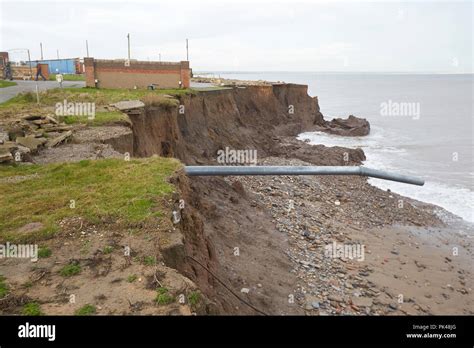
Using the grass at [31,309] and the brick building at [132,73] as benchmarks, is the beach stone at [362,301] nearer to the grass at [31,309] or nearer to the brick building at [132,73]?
the grass at [31,309]

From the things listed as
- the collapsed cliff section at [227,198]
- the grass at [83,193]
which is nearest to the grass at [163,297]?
the collapsed cliff section at [227,198]

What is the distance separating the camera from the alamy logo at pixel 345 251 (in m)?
15.2

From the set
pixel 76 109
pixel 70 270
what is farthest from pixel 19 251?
pixel 76 109

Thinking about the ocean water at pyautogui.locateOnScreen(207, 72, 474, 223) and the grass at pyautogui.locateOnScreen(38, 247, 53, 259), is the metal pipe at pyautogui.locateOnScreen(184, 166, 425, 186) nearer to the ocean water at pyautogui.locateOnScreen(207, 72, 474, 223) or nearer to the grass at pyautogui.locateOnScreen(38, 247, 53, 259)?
the grass at pyautogui.locateOnScreen(38, 247, 53, 259)

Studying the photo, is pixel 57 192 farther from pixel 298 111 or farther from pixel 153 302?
pixel 298 111

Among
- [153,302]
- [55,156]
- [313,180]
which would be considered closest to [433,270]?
[313,180]

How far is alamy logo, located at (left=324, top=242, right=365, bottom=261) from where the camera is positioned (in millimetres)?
15186

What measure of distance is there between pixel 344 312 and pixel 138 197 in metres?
7.49

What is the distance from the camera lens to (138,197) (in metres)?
8.67

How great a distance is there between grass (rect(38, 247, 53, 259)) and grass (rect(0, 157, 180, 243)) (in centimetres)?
44

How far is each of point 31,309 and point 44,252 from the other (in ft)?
5.65

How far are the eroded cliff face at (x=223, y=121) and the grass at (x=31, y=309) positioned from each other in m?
11.9

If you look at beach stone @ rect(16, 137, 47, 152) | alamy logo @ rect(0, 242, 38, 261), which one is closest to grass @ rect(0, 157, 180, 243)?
alamy logo @ rect(0, 242, 38, 261)
